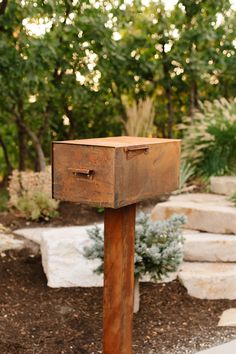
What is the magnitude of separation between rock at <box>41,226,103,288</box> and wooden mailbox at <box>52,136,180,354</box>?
1.43 m

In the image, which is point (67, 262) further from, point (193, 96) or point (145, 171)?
point (193, 96)

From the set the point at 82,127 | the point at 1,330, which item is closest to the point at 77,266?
the point at 1,330

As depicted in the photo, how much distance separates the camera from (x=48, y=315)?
405 centimetres

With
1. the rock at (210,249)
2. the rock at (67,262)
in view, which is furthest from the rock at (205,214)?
the rock at (67,262)

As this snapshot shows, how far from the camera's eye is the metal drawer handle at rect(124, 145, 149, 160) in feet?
9.25

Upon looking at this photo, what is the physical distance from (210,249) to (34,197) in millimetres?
2025

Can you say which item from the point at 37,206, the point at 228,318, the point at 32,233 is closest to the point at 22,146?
the point at 37,206

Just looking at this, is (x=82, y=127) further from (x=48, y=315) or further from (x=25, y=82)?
(x=48, y=315)

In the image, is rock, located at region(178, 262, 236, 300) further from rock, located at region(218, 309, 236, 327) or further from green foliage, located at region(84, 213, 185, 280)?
green foliage, located at region(84, 213, 185, 280)

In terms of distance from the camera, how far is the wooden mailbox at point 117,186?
2789mm

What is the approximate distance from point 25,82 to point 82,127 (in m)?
2.03

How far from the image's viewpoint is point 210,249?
4.79 metres

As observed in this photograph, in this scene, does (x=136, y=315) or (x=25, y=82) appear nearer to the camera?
(x=136, y=315)

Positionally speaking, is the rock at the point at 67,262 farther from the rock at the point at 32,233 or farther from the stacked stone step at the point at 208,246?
the stacked stone step at the point at 208,246
